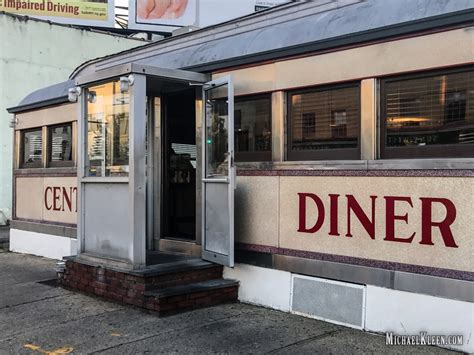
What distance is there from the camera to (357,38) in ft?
16.3

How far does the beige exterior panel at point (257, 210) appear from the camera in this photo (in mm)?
5762

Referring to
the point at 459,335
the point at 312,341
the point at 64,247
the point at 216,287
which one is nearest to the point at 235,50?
the point at 216,287

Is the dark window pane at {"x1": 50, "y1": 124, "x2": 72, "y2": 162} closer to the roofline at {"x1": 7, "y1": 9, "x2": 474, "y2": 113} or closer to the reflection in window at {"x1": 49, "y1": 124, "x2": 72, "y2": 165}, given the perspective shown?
the reflection in window at {"x1": 49, "y1": 124, "x2": 72, "y2": 165}

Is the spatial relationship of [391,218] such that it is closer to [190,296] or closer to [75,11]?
[190,296]

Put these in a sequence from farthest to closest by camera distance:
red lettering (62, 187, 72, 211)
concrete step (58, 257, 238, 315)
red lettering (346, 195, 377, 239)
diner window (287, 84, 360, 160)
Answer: red lettering (62, 187, 72, 211) < concrete step (58, 257, 238, 315) < diner window (287, 84, 360, 160) < red lettering (346, 195, 377, 239)

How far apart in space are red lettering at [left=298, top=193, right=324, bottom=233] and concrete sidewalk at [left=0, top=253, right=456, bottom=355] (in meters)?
0.91

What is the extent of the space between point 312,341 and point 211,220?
1.99 metres

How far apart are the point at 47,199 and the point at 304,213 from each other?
18.1 feet

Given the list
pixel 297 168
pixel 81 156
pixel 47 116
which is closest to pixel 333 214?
pixel 297 168

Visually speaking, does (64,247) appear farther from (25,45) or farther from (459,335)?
(25,45)

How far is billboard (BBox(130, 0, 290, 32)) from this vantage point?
910 inches

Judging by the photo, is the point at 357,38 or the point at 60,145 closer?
the point at 357,38

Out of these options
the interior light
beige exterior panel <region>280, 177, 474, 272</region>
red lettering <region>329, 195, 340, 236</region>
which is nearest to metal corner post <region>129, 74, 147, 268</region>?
the interior light

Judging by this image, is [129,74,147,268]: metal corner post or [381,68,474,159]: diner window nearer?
[381,68,474,159]: diner window
